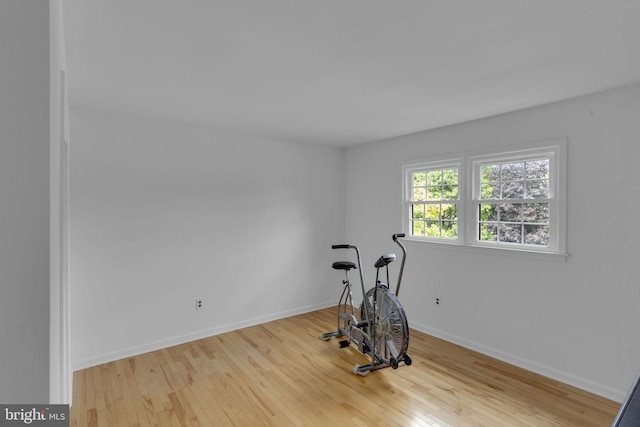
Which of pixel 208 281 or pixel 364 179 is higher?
pixel 364 179

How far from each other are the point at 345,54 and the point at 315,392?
8.64 ft

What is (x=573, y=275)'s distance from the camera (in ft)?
9.45

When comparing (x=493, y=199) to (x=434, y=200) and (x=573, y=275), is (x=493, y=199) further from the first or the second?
(x=573, y=275)

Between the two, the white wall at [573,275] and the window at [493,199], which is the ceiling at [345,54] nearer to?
the white wall at [573,275]

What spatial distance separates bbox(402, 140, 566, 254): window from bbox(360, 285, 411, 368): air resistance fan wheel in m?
1.31

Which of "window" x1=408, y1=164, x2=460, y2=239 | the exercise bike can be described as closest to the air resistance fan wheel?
the exercise bike

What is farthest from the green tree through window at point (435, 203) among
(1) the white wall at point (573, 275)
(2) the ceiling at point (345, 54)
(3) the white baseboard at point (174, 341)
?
(3) the white baseboard at point (174, 341)
